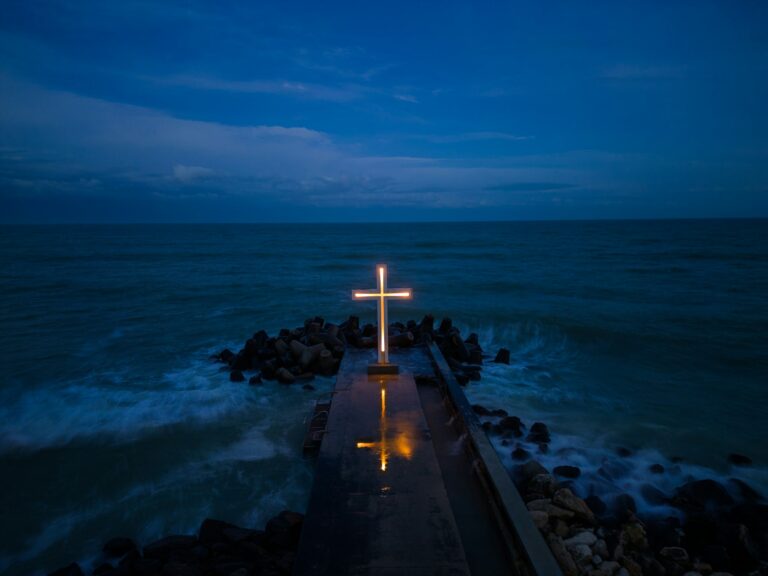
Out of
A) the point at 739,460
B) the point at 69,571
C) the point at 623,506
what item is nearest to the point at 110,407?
the point at 69,571

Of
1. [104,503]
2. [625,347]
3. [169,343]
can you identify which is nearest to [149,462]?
[104,503]

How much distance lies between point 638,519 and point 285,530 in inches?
187

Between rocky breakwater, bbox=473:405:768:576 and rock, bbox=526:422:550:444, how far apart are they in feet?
1.49

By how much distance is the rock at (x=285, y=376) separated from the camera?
40.7 feet

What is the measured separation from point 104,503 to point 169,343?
11421 millimetres

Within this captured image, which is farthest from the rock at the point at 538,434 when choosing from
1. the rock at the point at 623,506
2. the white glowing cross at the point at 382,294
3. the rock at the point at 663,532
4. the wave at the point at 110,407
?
the wave at the point at 110,407

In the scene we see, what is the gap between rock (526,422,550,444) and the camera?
9070 mm

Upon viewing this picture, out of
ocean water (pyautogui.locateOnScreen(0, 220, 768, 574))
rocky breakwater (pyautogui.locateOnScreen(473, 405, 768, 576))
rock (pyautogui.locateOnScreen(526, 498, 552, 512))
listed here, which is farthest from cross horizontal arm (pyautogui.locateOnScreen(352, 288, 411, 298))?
rock (pyautogui.locateOnScreen(526, 498, 552, 512))

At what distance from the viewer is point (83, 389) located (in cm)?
1305

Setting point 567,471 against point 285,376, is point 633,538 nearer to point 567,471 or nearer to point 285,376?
point 567,471

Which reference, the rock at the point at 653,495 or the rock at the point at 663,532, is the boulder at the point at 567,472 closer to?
the rock at the point at 653,495

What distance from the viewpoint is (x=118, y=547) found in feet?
20.5

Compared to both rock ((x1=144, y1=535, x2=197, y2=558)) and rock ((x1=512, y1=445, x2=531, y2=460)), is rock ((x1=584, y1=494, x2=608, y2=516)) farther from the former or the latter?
rock ((x1=144, y1=535, x2=197, y2=558))

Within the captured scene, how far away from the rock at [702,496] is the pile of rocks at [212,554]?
19.0ft
